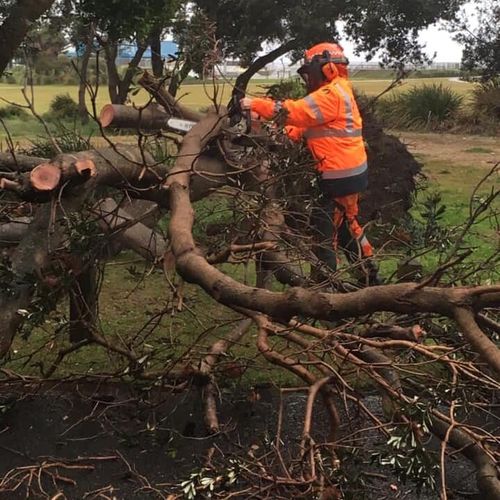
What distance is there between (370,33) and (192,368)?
20.8 meters

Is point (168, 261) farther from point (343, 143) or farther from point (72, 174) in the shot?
point (343, 143)

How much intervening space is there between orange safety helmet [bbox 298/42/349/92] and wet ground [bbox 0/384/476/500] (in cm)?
224

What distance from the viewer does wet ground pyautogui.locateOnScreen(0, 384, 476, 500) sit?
3.47m

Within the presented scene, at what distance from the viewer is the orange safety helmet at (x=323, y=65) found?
537 centimetres

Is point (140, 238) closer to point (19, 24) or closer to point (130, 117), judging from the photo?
point (130, 117)

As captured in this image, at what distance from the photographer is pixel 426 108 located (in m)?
21.3

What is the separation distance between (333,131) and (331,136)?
4 centimetres

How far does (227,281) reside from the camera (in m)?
3.07

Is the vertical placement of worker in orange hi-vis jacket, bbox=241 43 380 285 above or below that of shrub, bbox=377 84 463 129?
above

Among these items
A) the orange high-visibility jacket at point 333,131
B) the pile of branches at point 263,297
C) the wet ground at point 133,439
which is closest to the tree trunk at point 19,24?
the pile of branches at point 263,297

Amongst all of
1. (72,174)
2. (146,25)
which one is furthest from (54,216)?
(146,25)

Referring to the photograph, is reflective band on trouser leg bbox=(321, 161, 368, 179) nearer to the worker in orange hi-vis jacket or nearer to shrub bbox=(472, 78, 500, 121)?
the worker in orange hi-vis jacket

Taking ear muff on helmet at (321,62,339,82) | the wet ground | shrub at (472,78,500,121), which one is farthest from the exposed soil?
the wet ground

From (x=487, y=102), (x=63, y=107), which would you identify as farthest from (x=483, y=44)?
(x=63, y=107)
